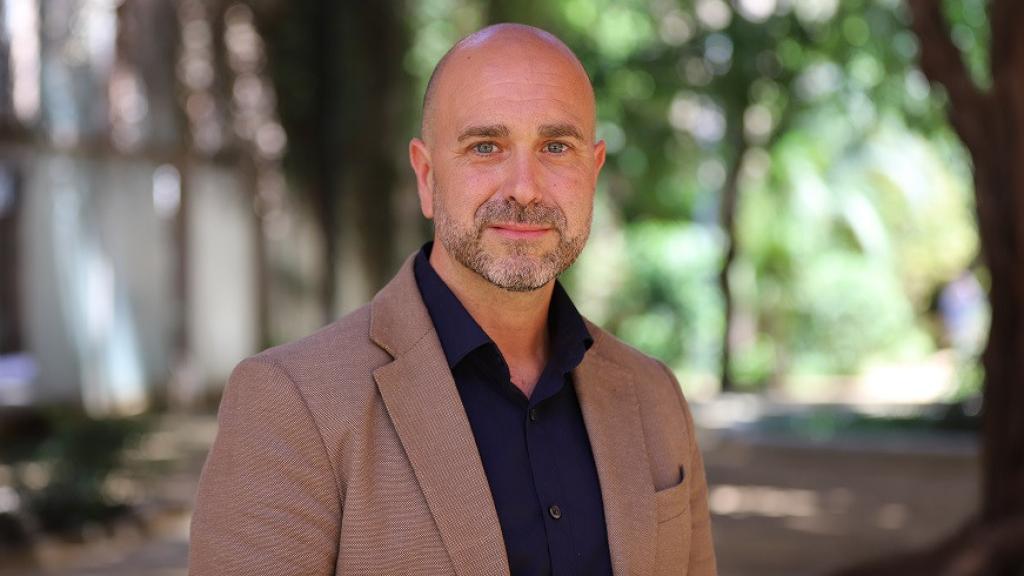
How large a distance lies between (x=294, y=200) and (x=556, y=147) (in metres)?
12.8

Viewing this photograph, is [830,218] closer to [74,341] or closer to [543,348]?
[74,341]

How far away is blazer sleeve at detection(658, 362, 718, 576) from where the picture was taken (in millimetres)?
2303

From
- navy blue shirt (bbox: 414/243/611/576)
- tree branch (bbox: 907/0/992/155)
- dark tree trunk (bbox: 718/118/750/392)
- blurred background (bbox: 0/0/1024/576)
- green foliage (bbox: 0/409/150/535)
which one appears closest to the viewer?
navy blue shirt (bbox: 414/243/611/576)

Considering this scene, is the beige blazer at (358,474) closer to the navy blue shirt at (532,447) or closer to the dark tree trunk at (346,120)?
the navy blue shirt at (532,447)

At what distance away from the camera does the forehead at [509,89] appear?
2.07 metres

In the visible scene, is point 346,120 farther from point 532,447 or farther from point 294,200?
point 532,447

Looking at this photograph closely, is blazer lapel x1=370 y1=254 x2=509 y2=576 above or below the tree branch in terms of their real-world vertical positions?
below

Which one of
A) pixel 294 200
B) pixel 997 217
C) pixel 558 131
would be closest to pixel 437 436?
pixel 558 131

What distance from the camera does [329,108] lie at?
14359mm

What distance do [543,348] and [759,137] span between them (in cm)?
1536

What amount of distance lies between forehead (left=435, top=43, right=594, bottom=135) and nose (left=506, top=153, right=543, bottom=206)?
54mm

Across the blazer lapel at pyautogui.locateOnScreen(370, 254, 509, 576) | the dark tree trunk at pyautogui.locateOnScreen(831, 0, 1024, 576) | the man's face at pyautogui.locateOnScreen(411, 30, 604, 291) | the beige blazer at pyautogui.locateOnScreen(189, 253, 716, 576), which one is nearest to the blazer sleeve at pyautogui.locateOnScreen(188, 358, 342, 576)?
the beige blazer at pyautogui.locateOnScreen(189, 253, 716, 576)

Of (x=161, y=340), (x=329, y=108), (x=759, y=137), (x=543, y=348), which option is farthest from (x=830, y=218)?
(x=543, y=348)

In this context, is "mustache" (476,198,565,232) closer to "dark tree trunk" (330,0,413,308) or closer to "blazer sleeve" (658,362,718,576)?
"blazer sleeve" (658,362,718,576)
